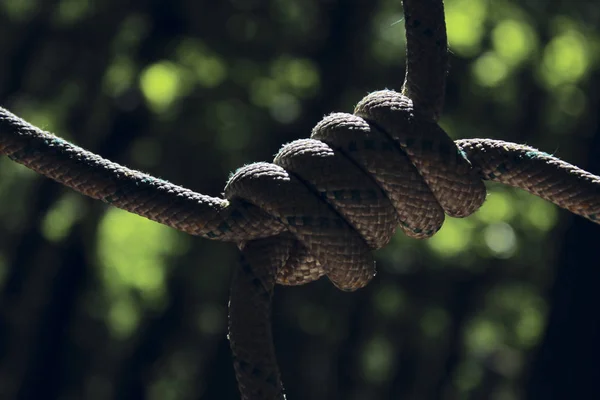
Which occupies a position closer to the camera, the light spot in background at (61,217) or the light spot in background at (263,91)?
the light spot in background at (61,217)

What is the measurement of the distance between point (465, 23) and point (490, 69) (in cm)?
55

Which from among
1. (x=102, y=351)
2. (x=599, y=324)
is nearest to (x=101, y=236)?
(x=102, y=351)

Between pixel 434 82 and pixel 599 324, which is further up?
pixel 434 82

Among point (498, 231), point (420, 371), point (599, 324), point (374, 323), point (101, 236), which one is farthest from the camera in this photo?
point (420, 371)

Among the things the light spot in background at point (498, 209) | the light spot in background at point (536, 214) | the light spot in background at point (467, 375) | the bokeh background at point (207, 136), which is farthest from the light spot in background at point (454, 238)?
the light spot in background at point (467, 375)

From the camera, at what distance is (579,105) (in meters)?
7.66

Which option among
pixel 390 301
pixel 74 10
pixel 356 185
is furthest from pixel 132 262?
pixel 356 185

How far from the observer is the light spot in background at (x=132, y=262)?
7395 mm

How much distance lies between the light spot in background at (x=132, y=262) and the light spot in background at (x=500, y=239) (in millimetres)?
2824

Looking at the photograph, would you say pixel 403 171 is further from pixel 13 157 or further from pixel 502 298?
pixel 502 298

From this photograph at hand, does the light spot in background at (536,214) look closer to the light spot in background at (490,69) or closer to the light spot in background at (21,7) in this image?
the light spot in background at (490,69)

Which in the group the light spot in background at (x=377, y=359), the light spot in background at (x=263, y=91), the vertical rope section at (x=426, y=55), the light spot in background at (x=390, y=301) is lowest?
the light spot in background at (x=377, y=359)

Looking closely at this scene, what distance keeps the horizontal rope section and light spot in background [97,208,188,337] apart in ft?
20.1

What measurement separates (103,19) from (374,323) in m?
4.05
